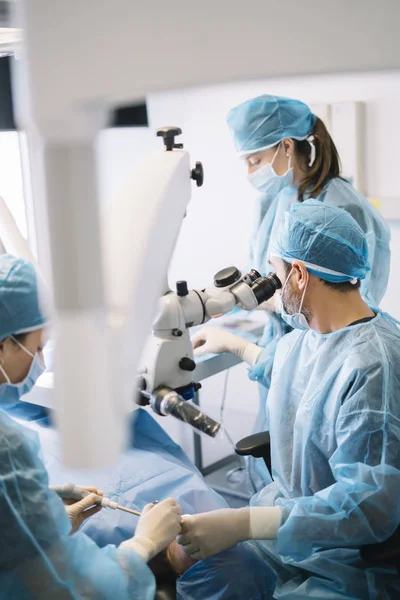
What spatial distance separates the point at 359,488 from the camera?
1.32 metres

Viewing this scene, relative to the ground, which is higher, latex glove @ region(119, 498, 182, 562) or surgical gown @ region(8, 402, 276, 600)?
latex glove @ region(119, 498, 182, 562)

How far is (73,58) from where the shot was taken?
283 mm

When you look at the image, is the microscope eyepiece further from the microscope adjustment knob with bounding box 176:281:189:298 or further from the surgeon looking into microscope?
the microscope adjustment knob with bounding box 176:281:189:298

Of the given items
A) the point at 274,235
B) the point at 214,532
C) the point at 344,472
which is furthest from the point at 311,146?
the point at 214,532

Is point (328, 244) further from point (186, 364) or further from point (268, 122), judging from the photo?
point (268, 122)

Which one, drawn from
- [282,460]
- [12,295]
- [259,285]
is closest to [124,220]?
[12,295]

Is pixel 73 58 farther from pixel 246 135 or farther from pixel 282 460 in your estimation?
pixel 246 135

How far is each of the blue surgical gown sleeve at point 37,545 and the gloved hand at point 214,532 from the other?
0.30 m

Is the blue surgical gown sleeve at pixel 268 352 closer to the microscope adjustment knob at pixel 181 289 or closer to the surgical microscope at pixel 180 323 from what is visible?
the surgical microscope at pixel 180 323

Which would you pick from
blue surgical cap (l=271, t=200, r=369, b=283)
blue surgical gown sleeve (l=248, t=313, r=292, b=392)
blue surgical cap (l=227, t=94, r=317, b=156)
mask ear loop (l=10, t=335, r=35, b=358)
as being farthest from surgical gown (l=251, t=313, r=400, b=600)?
blue surgical cap (l=227, t=94, r=317, b=156)

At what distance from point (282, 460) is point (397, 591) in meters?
0.40

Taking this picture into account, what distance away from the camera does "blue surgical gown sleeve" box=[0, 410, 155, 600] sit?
1047mm

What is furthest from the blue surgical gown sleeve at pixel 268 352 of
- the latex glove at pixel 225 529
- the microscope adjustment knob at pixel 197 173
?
→ the microscope adjustment knob at pixel 197 173

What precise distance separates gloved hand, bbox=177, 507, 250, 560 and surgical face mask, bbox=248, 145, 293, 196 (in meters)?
1.19
